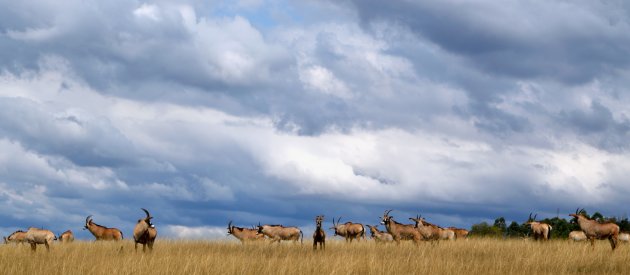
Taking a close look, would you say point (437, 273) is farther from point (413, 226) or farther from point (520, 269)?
point (413, 226)

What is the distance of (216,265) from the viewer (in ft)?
57.8

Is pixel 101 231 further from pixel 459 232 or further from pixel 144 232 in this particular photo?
pixel 459 232

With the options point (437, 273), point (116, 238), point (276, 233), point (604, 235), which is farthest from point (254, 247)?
point (604, 235)

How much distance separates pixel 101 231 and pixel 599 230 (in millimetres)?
21092

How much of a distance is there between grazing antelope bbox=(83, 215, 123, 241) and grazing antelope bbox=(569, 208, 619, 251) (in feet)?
64.6

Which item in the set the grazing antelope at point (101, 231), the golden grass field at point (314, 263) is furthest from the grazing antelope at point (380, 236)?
the grazing antelope at point (101, 231)

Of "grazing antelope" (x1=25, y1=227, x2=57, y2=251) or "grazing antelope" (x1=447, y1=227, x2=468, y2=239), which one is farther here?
"grazing antelope" (x1=447, y1=227, x2=468, y2=239)

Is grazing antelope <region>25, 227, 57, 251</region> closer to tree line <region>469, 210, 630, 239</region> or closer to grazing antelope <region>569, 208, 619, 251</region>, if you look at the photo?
grazing antelope <region>569, 208, 619, 251</region>

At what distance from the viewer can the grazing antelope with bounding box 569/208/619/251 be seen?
86.2 feet

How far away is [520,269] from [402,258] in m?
3.81

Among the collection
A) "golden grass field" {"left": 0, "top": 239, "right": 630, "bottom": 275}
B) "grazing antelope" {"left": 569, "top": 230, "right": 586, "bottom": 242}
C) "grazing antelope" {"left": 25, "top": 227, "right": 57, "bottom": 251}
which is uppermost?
"grazing antelope" {"left": 569, "top": 230, "right": 586, "bottom": 242}

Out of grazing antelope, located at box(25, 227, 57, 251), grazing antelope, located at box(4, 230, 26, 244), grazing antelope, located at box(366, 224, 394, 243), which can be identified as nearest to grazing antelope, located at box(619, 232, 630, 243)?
grazing antelope, located at box(366, 224, 394, 243)

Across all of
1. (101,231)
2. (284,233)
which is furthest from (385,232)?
(101,231)

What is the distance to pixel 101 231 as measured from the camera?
32.5 metres
